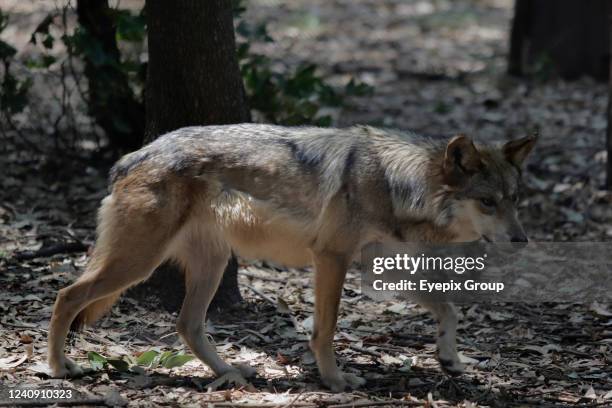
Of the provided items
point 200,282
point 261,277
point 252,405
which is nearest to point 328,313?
point 252,405

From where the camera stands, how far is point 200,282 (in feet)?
19.1

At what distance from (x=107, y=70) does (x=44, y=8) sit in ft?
9.46

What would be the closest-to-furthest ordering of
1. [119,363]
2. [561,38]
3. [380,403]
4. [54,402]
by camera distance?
[54,402], [380,403], [119,363], [561,38]

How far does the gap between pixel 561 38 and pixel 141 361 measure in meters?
9.26

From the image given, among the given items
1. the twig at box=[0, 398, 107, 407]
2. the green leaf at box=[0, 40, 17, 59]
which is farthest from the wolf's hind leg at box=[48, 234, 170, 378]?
the green leaf at box=[0, 40, 17, 59]

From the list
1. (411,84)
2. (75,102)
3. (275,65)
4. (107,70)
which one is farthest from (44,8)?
(411,84)

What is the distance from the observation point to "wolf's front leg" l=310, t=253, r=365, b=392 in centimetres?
532

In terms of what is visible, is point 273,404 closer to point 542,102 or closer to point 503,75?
point 542,102

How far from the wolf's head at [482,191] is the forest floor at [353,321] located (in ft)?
2.89

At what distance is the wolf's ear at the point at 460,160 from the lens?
5249mm

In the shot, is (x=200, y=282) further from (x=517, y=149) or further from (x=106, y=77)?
(x=106, y=77)

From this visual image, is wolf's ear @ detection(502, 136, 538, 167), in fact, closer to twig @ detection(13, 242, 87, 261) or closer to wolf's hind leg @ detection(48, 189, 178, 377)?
wolf's hind leg @ detection(48, 189, 178, 377)

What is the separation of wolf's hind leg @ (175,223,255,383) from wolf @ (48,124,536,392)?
0.04m

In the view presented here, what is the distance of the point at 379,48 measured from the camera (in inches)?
600
